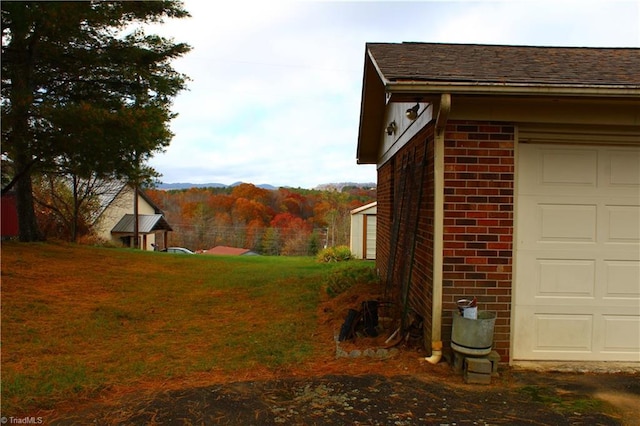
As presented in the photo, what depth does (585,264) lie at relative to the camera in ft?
14.7

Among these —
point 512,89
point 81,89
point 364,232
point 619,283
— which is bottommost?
point 619,283

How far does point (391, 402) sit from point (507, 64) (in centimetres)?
369

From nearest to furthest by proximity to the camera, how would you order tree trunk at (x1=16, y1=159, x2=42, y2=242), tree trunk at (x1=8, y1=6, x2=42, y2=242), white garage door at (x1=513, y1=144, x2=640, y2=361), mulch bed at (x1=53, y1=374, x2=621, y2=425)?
mulch bed at (x1=53, y1=374, x2=621, y2=425)
white garage door at (x1=513, y1=144, x2=640, y2=361)
tree trunk at (x1=8, y1=6, x2=42, y2=242)
tree trunk at (x1=16, y1=159, x2=42, y2=242)

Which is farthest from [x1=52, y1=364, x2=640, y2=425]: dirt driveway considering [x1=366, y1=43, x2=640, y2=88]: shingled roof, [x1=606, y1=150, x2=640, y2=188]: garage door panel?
[x1=366, y1=43, x2=640, y2=88]: shingled roof

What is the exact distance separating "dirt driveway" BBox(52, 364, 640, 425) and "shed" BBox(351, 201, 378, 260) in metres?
14.9

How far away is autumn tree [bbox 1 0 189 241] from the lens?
991cm

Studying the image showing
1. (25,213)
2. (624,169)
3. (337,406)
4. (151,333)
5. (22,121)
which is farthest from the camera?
(25,213)

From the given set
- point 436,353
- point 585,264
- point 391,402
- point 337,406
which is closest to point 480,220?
point 585,264

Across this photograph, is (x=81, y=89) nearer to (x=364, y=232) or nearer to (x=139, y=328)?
(x=139, y=328)

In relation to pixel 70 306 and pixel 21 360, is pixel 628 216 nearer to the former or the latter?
pixel 21 360

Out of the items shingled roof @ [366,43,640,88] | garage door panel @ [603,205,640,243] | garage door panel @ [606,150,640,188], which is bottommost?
garage door panel @ [603,205,640,243]

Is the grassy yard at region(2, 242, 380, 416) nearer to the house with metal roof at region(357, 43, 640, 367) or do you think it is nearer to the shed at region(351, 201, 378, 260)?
the house with metal roof at region(357, 43, 640, 367)

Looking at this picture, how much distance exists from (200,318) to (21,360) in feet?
8.23

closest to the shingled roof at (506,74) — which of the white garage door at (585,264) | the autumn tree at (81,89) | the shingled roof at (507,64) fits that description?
the shingled roof at (507,64)
